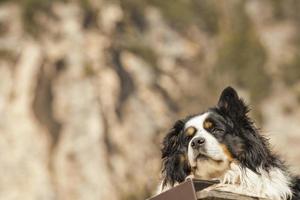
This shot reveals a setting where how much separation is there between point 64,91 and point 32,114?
1.27 meters

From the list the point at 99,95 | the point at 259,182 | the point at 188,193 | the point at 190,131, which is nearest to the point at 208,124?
the point at 190,131

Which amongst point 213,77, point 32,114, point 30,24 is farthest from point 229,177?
point 213,77

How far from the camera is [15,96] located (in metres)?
19.0

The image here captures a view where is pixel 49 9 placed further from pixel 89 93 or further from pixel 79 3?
pixel 89 93

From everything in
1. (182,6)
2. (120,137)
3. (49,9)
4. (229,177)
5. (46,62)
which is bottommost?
(229,177)

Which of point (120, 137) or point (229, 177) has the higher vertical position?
point (120, 137)

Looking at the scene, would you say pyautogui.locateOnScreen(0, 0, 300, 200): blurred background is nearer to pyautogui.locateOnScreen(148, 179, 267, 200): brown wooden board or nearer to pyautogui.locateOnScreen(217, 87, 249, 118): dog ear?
pyautogui.locateOnScreen(217, 87, 249, 118): dog ear

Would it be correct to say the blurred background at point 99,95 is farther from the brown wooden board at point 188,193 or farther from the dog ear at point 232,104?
the brown wooden board at point 188,193

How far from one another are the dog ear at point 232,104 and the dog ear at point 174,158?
40 cm

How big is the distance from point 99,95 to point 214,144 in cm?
1449

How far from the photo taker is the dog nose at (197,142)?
18.5 ft

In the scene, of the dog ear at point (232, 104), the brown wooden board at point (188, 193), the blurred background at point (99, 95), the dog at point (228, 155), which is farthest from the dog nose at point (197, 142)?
the blurred background at point (99, 95)

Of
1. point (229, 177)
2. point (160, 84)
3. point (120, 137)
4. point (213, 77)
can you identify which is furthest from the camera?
point (213, 77)

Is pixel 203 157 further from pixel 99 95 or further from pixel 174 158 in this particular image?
pixel 99 95
